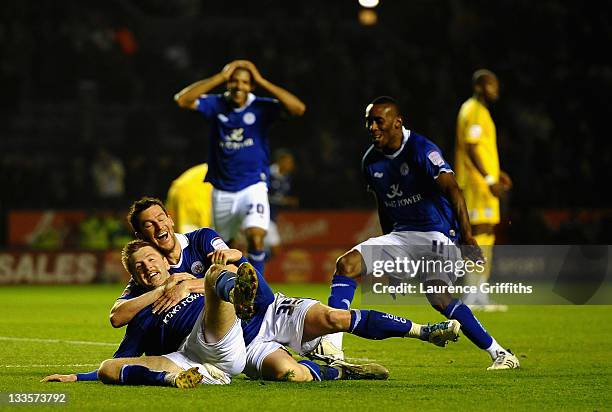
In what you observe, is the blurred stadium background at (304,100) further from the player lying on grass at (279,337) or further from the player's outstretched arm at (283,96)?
the player lying on grass at (279,337)

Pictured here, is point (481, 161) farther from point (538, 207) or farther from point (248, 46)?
point (248, 46)

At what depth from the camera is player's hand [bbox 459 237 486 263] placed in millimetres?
7597

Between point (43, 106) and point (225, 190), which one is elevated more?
point (43, 106)

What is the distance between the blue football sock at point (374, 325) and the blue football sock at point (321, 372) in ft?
1.26

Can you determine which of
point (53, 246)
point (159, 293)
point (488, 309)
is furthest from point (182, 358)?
point (53, 246)

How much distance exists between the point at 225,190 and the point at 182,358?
16.6ft

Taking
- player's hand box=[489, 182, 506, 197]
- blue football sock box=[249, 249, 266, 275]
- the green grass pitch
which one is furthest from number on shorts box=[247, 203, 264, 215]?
player's hand box=[489, 182, 506, 197]

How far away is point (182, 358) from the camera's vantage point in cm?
698

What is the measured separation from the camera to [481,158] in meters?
12.8

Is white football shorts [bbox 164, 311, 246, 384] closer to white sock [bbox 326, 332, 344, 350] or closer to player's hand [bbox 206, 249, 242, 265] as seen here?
player's hand [bbox 206, 249, 242, 265]

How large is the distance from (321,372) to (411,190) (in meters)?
1.66

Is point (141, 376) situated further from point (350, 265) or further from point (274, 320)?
point (350, 265)

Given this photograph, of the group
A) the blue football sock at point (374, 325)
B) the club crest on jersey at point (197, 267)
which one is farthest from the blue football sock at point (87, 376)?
the blue football sock at point (374, 325)

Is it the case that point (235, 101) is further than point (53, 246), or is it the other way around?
point (53, 246)
